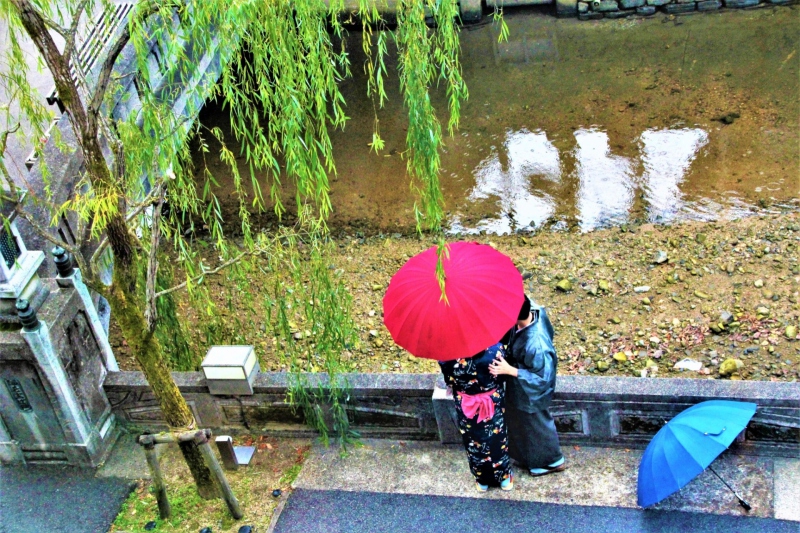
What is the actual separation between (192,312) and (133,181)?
489 cm

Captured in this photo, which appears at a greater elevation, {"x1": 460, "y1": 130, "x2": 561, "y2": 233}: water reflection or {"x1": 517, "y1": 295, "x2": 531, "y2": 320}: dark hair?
{"x1": 517, "y1": 295, "x2": 531, "y2": 320}: dark hair

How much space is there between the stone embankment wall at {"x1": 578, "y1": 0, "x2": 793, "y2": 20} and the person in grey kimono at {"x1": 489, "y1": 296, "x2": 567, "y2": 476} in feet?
42.9

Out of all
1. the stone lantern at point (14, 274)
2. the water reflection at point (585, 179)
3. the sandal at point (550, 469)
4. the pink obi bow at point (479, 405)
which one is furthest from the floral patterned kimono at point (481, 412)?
the water reflection at point (585, 179)

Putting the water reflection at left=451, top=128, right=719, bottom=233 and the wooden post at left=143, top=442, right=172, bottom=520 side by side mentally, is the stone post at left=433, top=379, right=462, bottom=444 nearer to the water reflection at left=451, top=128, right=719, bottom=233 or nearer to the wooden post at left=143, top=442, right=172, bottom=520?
the wooden post at left=143, top=442, right=172, bottom=520

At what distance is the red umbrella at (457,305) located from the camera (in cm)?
525

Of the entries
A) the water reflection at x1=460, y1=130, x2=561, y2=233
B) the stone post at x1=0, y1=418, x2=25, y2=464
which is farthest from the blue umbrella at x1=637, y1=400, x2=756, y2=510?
the water reflection at x1=460, y1=130, x2=561, y2=233

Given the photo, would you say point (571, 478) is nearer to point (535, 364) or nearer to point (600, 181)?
point (535, 364)

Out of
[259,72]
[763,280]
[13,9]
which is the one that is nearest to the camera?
[13,9]

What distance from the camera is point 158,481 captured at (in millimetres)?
6348

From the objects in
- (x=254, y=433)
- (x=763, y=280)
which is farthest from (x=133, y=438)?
(x=763, y=280)

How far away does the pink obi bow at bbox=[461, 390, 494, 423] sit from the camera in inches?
231

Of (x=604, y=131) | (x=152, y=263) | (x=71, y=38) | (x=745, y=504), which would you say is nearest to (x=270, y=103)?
(x=71, y=38)

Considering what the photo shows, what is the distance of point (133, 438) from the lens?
7.57 meters

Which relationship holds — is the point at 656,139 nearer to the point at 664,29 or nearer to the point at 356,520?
the point at 664,29
